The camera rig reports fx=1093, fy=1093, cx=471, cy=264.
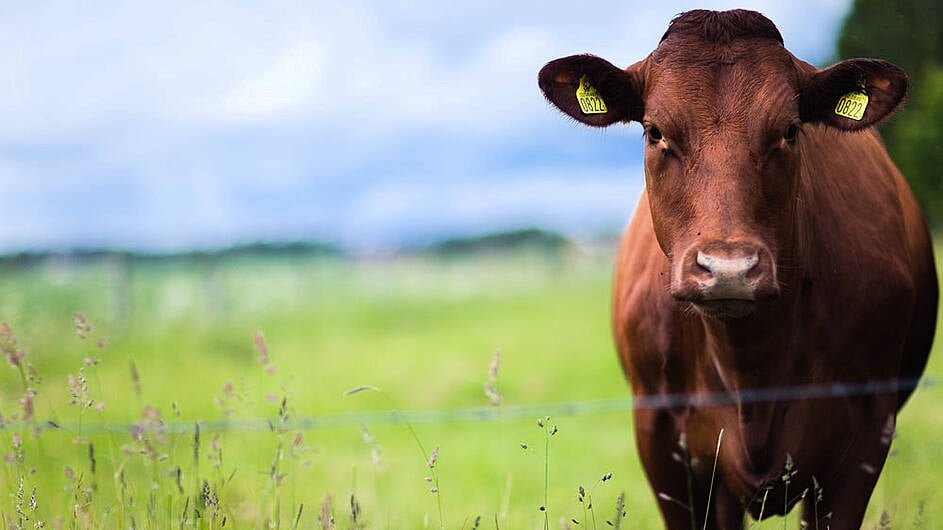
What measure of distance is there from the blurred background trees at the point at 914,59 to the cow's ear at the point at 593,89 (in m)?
4.49

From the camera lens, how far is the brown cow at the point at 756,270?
326 cm

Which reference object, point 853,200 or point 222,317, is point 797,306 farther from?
point 222,317

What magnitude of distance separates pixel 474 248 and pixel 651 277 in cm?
2981

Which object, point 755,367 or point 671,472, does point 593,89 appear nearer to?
point 755,367

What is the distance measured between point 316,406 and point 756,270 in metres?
9.39

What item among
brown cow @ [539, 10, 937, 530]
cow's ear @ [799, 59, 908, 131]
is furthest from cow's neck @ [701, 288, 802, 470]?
cow's ear @ [799, 59, 908, 131]

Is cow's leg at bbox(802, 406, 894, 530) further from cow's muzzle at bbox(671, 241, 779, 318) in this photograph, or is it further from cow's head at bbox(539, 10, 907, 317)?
cow's muzzle at bbox(671, 241, 779, 318)

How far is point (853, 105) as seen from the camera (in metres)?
3.59

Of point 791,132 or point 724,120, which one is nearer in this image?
point 724,120

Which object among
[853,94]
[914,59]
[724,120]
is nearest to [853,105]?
[853,94]

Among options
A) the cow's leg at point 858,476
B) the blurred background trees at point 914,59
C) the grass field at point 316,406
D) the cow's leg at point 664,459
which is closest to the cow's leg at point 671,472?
the cow's leg at point 664,459

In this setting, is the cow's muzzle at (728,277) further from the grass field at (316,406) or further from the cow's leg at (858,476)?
the cow's leg at (858,476)

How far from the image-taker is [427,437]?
11.2 m

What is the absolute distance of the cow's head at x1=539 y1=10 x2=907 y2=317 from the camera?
122 inches
